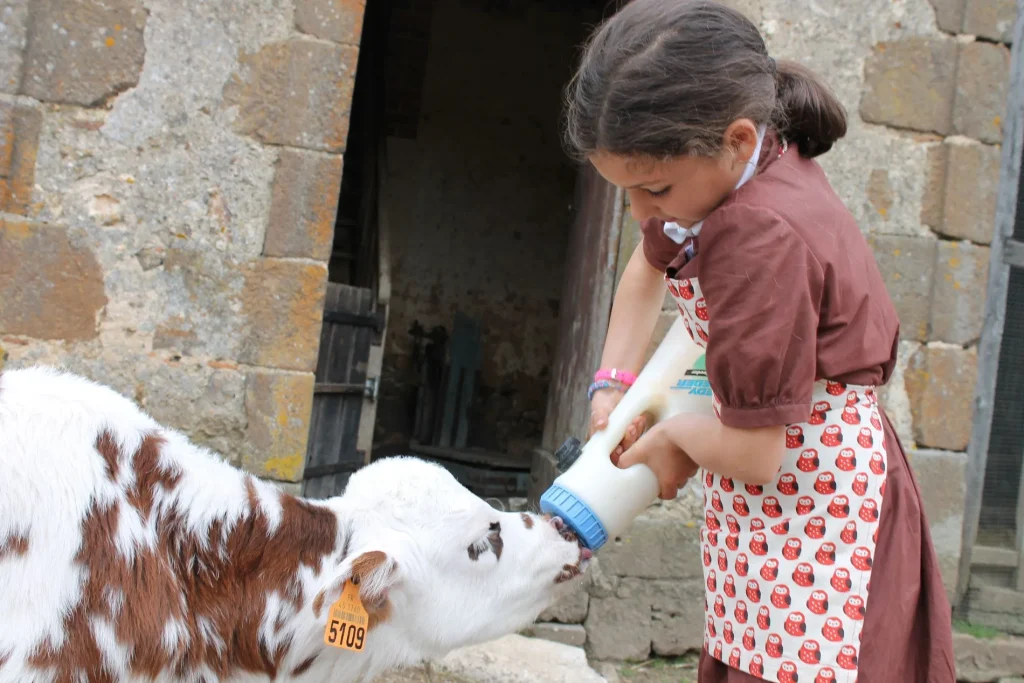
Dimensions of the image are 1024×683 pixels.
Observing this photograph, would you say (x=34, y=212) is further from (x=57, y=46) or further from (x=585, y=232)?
(x=585, y=232)

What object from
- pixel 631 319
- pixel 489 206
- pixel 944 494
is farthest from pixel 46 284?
pixel 489 206

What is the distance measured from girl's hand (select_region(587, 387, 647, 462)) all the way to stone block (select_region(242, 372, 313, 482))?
5.26 ft

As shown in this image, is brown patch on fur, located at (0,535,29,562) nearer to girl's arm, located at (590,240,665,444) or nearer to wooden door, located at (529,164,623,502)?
girl's arm, located at (590,240,665,444)

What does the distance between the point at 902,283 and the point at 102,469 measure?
284 centimetres

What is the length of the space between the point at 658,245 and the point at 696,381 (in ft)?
0.86

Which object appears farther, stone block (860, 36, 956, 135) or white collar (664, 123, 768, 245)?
stone block (860, 36, 956, 135)

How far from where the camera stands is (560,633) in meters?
3.35

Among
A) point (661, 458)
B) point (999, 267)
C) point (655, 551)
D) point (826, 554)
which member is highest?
point (999, 267)

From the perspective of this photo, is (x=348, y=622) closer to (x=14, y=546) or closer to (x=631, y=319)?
(x=14, y=546)

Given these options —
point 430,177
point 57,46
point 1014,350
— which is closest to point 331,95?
point 57,46

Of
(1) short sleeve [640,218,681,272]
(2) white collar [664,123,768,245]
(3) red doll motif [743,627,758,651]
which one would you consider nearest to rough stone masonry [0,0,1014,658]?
(1) short sleeve [640,218,681,272]

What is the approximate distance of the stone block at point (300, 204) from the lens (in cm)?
313

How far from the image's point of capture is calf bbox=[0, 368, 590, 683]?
157 cm

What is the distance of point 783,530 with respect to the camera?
4.66 ft
